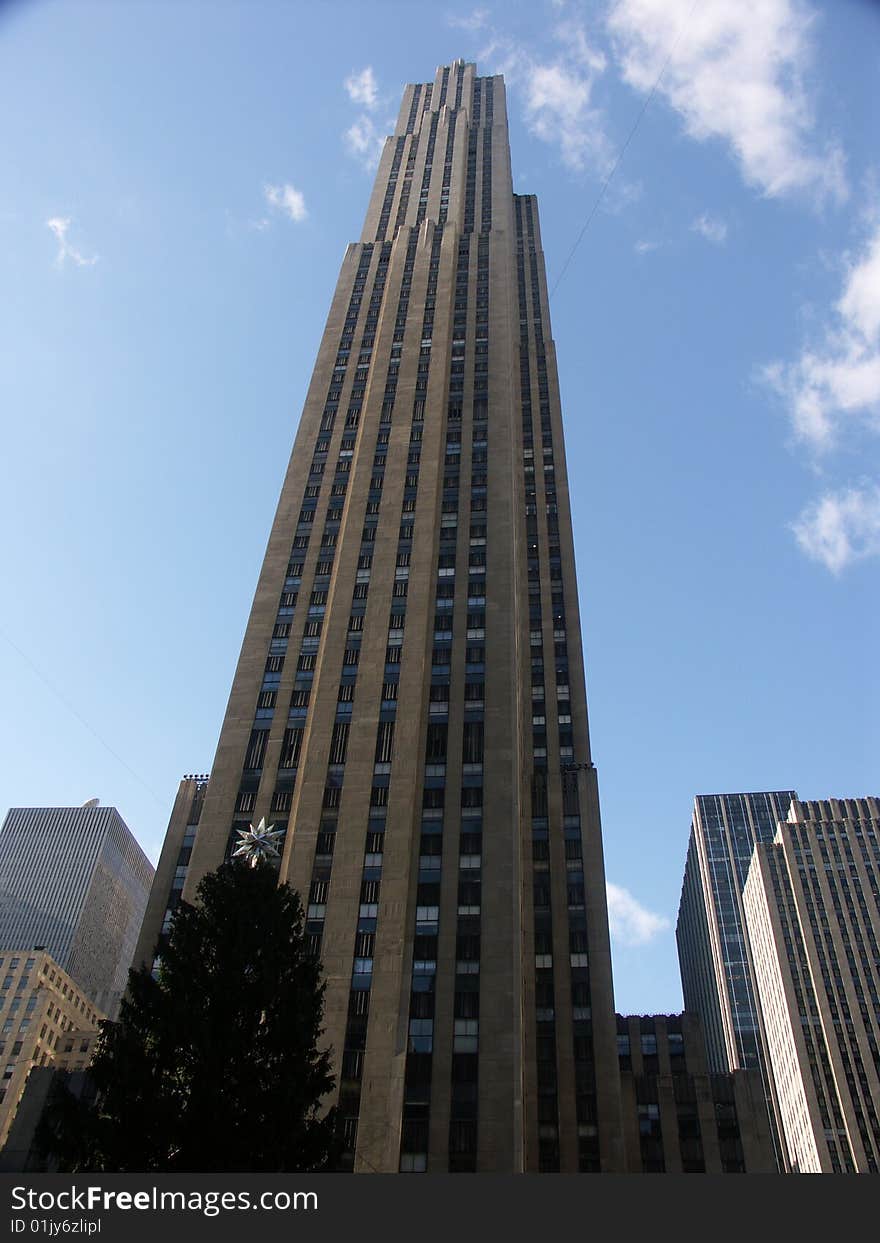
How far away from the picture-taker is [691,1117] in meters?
69.7

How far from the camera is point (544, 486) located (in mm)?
107312

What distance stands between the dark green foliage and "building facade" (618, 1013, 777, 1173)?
4732 cm

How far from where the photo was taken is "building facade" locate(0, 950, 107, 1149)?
138375 millimetres

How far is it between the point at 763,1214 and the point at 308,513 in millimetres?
70781

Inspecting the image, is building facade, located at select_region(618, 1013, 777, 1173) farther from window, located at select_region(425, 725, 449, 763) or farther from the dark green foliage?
the dark green foliage

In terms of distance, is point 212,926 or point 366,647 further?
point 366,647

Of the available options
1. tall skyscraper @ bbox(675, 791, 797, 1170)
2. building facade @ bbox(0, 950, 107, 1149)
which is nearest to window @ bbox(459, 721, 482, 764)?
building facade @ bbox(0, 950, 107, 1149)

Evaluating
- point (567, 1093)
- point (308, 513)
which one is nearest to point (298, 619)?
point (308, 513)

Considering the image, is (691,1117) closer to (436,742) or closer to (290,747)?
(436,742)

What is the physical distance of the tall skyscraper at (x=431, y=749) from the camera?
5025cm

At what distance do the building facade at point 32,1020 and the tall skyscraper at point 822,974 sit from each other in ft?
351

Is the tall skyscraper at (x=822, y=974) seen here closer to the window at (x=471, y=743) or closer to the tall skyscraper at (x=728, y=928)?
the tall skyscraper at (x=728, y=928)

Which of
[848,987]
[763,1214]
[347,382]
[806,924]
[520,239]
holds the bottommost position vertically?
[763,1214]

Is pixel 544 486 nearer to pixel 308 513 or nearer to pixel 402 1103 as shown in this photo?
pixel 308 513
